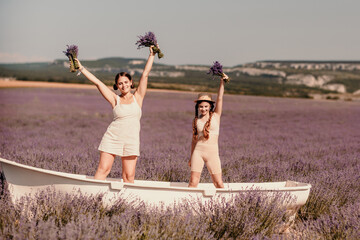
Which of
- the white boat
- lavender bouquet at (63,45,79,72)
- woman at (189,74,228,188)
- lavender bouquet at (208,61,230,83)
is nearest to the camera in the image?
the white boat

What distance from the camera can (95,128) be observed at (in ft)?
40.1

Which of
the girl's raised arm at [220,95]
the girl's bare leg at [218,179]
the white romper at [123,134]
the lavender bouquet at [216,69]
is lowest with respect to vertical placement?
the girl's bare leg at [218,179]

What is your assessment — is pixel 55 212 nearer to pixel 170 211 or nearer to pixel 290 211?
pixel 170 211

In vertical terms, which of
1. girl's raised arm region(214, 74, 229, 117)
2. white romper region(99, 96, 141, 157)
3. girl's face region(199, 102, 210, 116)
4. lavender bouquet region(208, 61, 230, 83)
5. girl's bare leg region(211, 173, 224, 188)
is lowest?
girl's bare leg region(211, 173, 224, 188)

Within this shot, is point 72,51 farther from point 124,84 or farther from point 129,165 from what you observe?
point 129,165

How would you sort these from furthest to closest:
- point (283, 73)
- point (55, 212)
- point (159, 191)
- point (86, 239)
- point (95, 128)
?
point (283, 73), point (95, 128), point (159, 191), point (55, 212), point (86, 239)

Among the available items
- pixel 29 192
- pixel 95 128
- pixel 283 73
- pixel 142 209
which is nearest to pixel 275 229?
pixel 142 209

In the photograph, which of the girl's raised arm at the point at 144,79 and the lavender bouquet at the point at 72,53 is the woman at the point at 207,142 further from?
the lavender bouquet at the point at 72,53

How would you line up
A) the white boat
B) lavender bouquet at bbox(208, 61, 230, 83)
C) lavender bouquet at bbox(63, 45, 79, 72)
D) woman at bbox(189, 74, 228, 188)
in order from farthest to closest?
woman at bbox(189, 74, 228, 188)
lavender bouquet at bbox(208, 61, 230, 83)
lavender bouquet at bbox(63, 45, 79, 72)
the white boat

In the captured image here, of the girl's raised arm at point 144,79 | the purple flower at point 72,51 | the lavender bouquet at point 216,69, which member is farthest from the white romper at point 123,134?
the lavender bouquet at point 216,69

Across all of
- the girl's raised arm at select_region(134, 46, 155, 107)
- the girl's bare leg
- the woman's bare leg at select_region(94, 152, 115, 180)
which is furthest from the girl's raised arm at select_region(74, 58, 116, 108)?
the girl's bare leg

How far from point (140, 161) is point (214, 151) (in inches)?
91.6

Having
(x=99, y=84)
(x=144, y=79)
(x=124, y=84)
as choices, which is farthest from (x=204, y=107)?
(x=99, y=84)

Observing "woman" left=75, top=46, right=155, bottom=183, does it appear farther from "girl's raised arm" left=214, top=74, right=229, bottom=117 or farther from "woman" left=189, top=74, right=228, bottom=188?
"girl's raised arm" left=214, top=74, right=229, bottom=117
